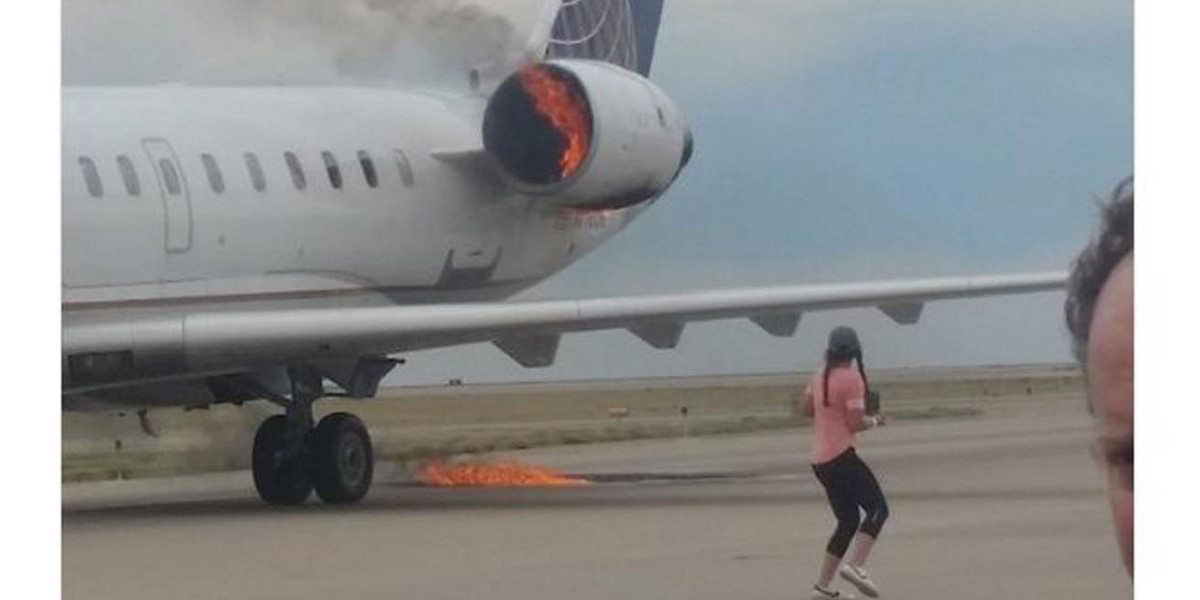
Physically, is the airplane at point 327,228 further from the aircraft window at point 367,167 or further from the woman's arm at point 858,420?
the woman's arm at point 858,420

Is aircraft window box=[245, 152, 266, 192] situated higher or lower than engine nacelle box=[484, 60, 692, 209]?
lower

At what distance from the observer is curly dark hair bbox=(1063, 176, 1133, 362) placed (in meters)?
1.53

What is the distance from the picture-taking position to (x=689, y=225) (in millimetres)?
8383

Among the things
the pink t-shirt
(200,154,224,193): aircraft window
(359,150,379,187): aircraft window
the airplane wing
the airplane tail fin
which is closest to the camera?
the pink t-shirt

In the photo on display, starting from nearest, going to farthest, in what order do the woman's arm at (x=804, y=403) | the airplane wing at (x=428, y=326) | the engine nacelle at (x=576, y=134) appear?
the woman's arm at (x=804, y=403), the airplane wing at (x=428, y=326), the engine nacelle at (x=576, y=134)

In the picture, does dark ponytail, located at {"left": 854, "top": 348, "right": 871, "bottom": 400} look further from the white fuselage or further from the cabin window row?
the cabin window row

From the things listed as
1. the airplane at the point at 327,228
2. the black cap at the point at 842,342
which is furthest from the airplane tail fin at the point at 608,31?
the black cap at the point at 842,342

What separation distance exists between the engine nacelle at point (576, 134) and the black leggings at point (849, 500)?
1.25m

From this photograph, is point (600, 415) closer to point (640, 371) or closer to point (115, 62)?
point (640, 371)

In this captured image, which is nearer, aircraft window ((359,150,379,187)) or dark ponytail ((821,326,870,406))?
dark ponytail ((821,326,870,406))

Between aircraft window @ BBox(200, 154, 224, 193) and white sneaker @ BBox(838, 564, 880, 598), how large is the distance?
3744 millimetres

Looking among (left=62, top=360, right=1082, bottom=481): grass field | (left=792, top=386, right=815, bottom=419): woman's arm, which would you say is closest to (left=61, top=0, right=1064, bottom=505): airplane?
(left=62, top=360, right=1082, bottom=481): grass field

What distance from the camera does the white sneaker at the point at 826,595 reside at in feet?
26.8
